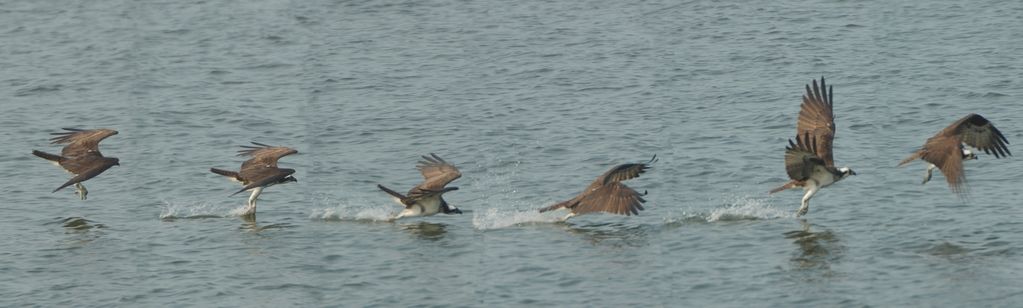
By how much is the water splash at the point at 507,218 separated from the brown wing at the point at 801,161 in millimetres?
3404

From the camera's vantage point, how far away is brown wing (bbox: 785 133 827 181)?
25219 mm

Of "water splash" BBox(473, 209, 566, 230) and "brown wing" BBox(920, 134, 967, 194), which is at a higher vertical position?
"brown wing" BBox(920, 134, 967, 194)

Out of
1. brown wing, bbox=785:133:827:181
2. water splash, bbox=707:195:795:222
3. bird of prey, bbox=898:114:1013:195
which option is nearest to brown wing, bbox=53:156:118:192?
water splash, bbox=707:195:795:222

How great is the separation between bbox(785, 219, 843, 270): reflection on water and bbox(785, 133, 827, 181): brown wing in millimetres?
766

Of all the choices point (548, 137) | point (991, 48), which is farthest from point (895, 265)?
point (991, 48)

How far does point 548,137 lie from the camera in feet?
106

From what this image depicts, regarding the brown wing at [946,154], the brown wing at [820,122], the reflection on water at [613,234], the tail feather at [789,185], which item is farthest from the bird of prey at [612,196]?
the brown wing at [946,154]

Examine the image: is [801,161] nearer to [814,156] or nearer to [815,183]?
[814,156]

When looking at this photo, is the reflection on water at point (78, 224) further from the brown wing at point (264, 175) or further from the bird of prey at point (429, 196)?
the bird of prey at point (429, 196)

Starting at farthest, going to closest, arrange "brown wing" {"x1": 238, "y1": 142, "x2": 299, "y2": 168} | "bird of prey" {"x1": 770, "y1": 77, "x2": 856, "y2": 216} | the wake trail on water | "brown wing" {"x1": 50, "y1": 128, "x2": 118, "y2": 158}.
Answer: "brown wing" {"x1": 50, "y1": 128, "x2": 118, "y2": 158} < "brown wing" {"x1": 238, "y1": 142, "x2": 299, "y2": 168} < the wake trail on water < "bird of prey" {"x1": 770, "y1": 77, "x2": 856, "y2": 216}

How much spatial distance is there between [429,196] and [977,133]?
8021mm

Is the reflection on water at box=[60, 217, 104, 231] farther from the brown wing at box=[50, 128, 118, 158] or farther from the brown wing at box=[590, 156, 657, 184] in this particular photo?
the brown wing at box=[590, 156, 657, 184]

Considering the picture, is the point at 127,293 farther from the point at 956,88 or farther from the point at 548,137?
the point at 956,88

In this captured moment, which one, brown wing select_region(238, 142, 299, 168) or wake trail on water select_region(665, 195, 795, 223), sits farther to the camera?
brown wing select_region(238, 142, 299, 168)
